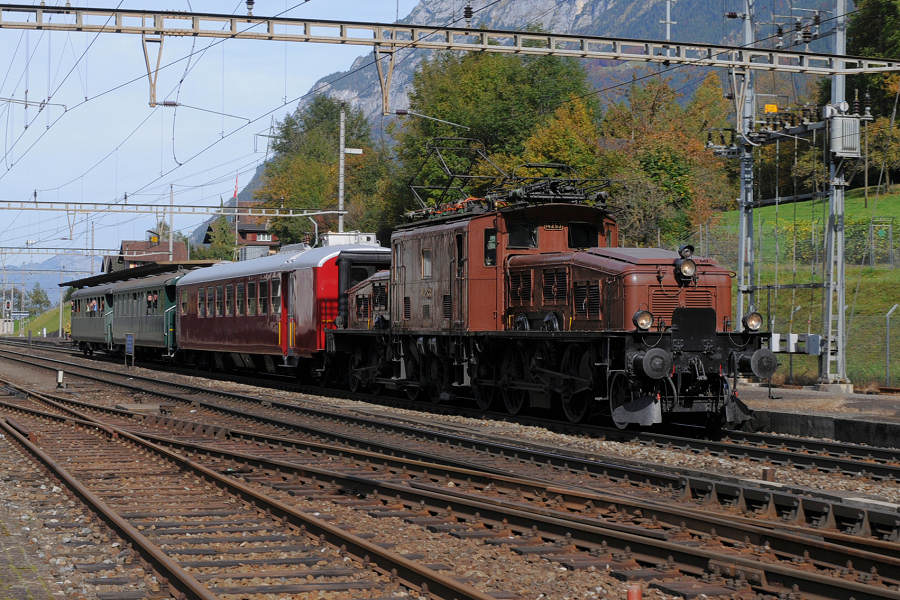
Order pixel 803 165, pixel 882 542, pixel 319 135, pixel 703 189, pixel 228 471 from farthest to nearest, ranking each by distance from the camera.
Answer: pixel 319 135 < pixel 703 189 < pixel 803 165 < pixel 228 471 < pixel 882 542

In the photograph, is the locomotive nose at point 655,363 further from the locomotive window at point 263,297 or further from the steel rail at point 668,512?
the locomotive window at point 263,297

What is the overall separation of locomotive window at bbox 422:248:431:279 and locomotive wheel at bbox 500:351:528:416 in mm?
2934

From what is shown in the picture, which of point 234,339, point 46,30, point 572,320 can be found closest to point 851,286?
point 234,339

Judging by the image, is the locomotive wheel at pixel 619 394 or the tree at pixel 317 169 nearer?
the locomotive wheel at pixel 619 394

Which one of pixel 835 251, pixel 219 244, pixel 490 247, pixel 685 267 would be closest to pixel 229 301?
pixel 490 247

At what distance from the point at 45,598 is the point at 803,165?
1968 inches

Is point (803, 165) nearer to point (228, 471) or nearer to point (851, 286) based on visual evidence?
point (851, 286)

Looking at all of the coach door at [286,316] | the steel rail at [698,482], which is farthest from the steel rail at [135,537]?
the coach door at [286,316]

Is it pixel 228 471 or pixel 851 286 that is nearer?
pixel 228 471

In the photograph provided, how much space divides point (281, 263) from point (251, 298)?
2.56m

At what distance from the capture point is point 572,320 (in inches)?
676

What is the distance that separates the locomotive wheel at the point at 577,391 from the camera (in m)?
16.5

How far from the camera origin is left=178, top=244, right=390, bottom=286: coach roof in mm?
26375

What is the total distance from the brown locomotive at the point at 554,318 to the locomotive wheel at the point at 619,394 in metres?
0.02
